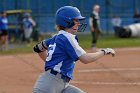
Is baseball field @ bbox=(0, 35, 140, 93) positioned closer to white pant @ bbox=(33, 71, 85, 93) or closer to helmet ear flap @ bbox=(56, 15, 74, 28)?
white pant @ bbox=(33, 71, 85, 93)

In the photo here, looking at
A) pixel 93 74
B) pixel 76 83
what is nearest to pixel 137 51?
pixel 93 74

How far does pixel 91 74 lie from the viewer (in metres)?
13.7

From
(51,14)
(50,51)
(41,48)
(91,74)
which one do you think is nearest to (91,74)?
(91,74)

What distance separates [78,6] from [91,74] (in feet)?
71.1

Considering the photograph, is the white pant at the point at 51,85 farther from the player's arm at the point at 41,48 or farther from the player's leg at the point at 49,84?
the player's arm at the point at 41,48

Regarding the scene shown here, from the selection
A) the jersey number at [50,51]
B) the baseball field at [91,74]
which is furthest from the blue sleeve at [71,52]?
the baseball field at [91,74]

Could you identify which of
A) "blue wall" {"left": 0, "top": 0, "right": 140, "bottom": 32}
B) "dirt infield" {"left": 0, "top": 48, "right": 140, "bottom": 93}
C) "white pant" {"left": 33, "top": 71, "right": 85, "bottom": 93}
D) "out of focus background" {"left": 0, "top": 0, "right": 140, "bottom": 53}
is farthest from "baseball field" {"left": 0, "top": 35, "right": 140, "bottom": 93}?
"blue wall" {"left": 0, "top": 0, "right": 140, "bottom": 32}

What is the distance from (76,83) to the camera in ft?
39.9

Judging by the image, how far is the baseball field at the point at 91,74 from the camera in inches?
448

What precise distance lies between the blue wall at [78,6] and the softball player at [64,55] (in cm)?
2570

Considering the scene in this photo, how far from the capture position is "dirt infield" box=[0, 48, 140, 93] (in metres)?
11.4

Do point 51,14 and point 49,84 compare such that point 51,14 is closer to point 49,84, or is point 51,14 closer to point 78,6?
point 78,6

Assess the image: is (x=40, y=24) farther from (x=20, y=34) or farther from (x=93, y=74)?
(x=93, y=74)

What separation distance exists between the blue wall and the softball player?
25698mm
